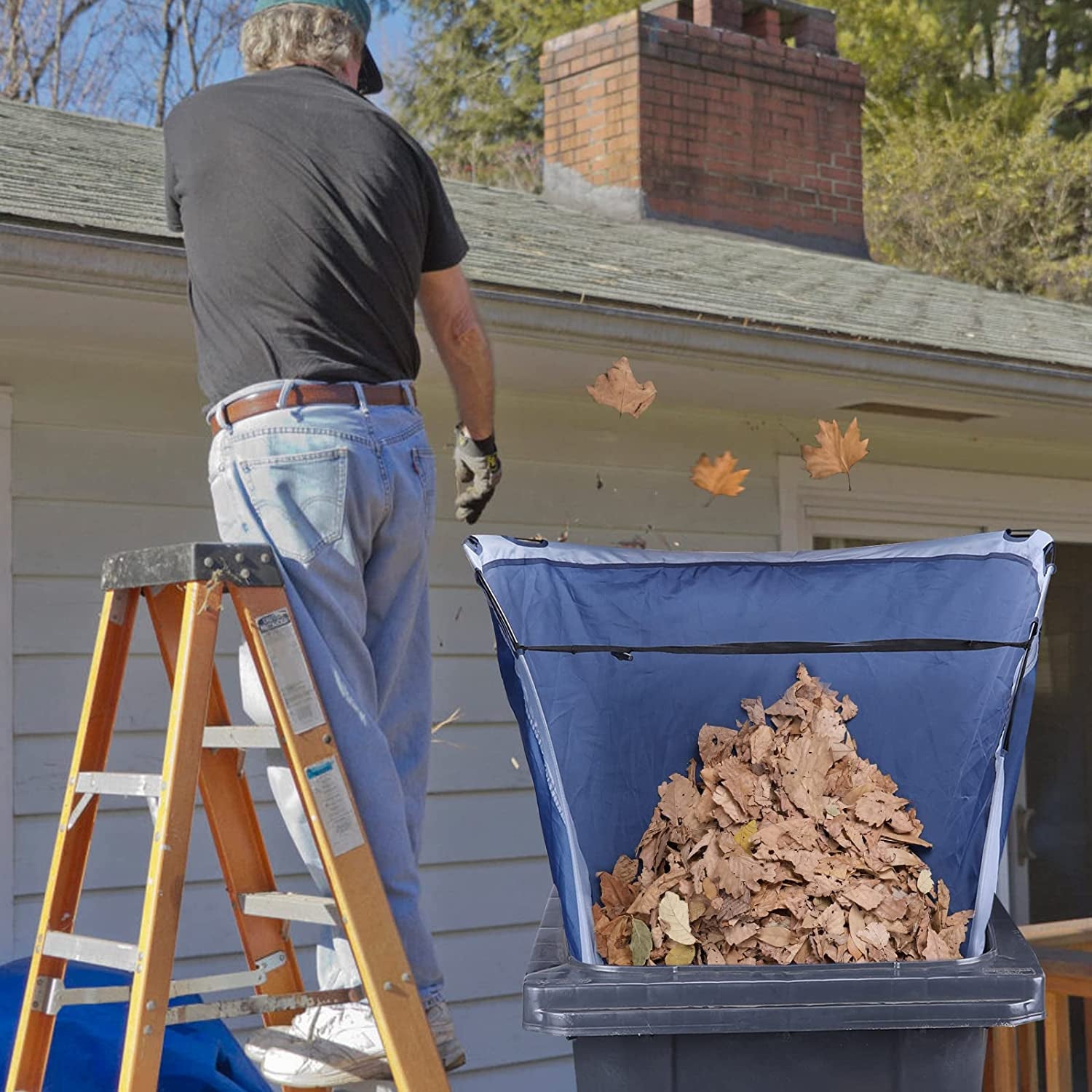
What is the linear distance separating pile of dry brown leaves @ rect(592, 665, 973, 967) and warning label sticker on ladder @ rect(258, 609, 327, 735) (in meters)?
0.52

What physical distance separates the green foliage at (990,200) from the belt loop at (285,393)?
16410 millimetres

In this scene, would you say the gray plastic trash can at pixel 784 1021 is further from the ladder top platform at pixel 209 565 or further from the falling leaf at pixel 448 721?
the falling leaf at pixel 448 721

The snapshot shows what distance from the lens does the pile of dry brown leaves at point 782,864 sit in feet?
7.03

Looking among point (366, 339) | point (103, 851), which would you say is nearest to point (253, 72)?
point (366, 339)

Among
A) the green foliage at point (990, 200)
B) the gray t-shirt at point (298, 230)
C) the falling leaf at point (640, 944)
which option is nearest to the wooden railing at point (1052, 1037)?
the falling leaf at point (640, 944)

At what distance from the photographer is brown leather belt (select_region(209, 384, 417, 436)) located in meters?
2.41

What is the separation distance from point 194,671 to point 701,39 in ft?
22.9

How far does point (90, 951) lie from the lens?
2.22m

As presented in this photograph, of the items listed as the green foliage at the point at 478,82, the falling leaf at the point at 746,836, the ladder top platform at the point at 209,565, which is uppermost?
the green foliage at the point at 478,82

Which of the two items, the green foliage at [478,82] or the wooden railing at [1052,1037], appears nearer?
the wooden railing at [1052,1037]

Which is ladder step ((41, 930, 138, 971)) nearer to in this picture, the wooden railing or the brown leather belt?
the brown leather belt

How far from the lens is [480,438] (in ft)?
9.18

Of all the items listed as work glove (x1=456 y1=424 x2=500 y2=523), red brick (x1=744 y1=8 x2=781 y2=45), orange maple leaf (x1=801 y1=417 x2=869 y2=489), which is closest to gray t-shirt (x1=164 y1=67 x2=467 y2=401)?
work glove (x1=456 y1=424 x2=500 y2=523)

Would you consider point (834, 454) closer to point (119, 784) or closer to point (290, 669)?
point (290, 669)
